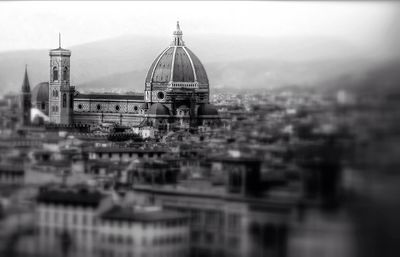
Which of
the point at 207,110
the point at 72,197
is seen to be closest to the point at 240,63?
the point at 72,197

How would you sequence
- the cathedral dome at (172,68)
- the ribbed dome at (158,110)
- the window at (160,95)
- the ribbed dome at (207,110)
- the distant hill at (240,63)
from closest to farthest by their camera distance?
the distant hill at (240,63) → the ribbed dome at (207,110) → the ribbed dome at (158,110) → the cathedral dome at (172,68) → the window at (160,95)

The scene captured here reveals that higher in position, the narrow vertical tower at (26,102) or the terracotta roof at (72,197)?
the narrow vertical tower at (26,102)

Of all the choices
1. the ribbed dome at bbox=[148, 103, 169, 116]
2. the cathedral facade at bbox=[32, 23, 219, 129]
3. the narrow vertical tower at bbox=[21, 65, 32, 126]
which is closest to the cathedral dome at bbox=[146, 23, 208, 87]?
the cathedral facade at bbox=[32, 23, 219, 129]

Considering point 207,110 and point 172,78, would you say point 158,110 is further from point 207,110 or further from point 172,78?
point 172,78

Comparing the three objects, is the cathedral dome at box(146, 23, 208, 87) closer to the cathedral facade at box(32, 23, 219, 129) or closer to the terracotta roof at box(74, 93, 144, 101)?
the cathedral facade at box(32, 23, 219, 129)

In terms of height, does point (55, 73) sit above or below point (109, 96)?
above

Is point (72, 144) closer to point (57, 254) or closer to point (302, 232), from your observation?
point (57, 254)

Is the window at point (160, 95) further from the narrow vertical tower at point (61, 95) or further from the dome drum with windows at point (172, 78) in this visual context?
the narrow vertical tower at point (61, 95)

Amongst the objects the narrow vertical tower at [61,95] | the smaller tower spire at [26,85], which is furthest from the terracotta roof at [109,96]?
the smaller tower spire at [26,85]
